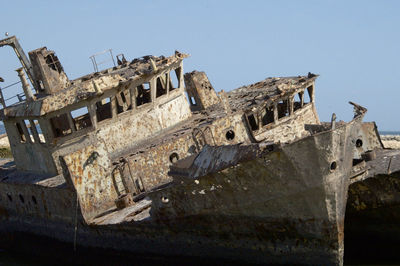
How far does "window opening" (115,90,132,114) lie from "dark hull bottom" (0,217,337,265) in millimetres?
3665

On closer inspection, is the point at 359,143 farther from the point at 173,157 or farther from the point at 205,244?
the point at 205,244

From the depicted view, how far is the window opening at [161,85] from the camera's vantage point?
19.3 m

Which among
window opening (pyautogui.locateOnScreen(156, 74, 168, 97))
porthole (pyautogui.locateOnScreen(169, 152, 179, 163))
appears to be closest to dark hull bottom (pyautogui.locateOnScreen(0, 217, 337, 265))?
porthole (pyautogui.locateOnScreen(169, 152, 179, 163))

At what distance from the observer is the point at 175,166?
15109 mm

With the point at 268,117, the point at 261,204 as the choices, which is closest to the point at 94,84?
the point at 261,204

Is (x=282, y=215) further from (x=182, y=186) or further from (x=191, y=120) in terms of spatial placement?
(x=191, y=120)

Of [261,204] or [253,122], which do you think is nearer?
[261,204]

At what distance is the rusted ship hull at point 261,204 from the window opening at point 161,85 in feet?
15.8

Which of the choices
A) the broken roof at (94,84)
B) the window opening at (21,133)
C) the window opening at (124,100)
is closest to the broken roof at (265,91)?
the broken roof at (94,84)

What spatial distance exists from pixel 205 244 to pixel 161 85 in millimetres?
6242

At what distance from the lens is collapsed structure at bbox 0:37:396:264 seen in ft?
44.4

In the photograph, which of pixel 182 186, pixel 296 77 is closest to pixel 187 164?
pixel 182 186

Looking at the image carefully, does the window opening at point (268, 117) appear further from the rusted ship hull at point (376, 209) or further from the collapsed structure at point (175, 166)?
the rusted ship hull at point (376, 209)

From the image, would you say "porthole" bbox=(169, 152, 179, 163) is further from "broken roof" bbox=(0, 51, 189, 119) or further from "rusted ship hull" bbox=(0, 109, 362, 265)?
"broken roof" bbox=(0, 51, 189, 119)
